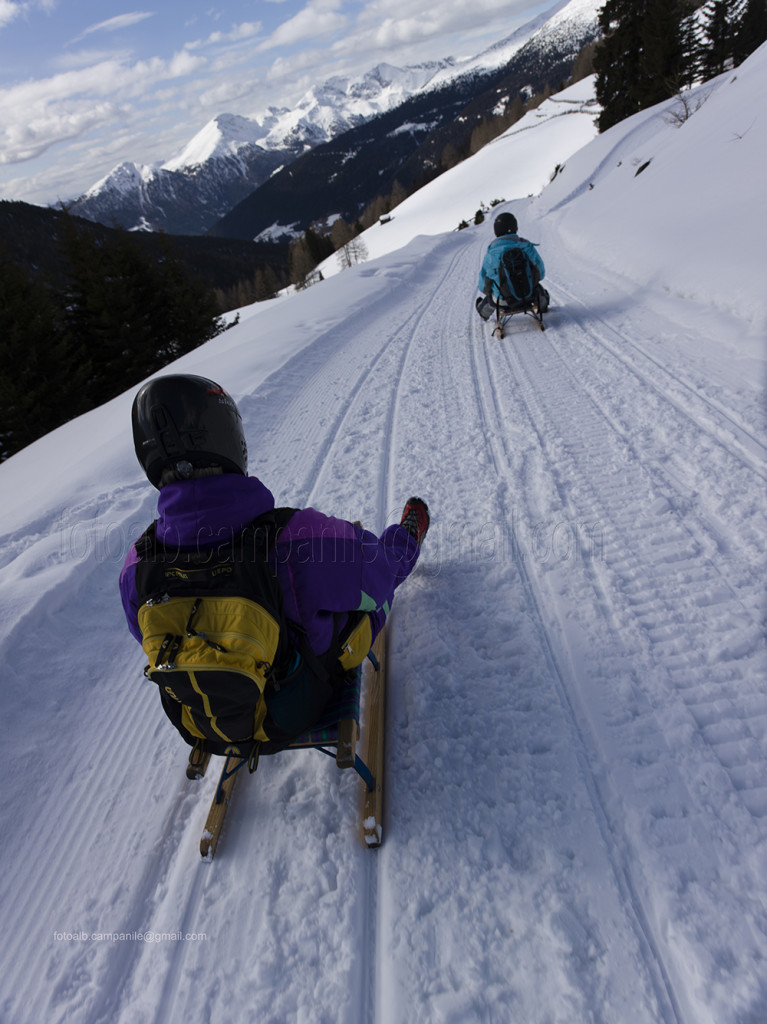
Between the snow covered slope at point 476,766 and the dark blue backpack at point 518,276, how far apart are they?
7.68ft

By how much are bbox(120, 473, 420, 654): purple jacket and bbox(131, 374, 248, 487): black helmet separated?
0.07 metres

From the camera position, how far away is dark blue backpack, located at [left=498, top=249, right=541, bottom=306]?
6.57 metres

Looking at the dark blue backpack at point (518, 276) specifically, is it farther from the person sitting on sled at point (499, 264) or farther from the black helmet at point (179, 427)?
the black helmet at point (179, 427)

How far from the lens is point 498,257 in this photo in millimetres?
6680

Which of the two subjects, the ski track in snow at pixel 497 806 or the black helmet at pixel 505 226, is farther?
the black helmet at pixel 505 226

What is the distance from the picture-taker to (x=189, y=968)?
5.48 ft

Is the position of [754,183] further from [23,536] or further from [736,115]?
[23,536]

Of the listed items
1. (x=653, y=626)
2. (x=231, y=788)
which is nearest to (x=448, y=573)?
(x=653, y=626)

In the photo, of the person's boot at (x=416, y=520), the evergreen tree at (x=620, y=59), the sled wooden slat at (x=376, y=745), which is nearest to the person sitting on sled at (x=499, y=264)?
the person's boot at (x=416, y=520)

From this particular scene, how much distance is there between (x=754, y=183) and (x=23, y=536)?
9553mm

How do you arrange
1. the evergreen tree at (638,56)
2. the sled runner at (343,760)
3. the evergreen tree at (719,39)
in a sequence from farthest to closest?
the evergreen tree at (719,39) < the evergreen tree at (638,56) < the sled runner at (343,760)

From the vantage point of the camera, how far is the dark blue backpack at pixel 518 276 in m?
6.57

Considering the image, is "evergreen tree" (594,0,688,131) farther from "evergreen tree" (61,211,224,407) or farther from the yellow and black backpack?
the yellow and black backpack

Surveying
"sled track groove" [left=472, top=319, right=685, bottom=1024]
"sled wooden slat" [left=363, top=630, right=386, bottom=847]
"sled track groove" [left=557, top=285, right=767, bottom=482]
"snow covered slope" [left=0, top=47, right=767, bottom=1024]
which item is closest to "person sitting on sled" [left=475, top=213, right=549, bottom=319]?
"sled track groove" [left=557, top=285, right=767, bottom=482]
